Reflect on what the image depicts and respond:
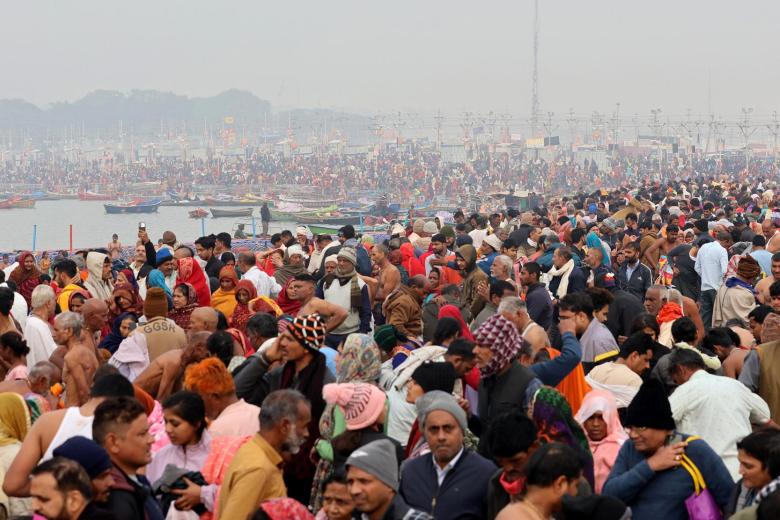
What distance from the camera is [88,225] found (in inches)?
4685

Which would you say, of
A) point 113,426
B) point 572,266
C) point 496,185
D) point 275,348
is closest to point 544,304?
point 572,266

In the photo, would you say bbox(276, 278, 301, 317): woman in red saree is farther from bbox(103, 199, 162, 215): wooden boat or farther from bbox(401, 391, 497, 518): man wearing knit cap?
bbox(103, 199, 162, 215): wooden boat

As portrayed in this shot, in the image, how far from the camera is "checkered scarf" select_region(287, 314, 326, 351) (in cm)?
570

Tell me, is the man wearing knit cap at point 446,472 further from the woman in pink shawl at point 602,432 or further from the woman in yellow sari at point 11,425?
the woman in yellow sari at point 11,425

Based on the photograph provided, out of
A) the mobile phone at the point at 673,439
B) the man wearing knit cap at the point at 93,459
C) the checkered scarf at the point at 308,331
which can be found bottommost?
the mobile phone at the point at 673,439

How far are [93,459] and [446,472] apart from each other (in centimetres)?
131

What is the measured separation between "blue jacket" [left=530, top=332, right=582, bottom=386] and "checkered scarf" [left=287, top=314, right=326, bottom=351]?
112 centimetres

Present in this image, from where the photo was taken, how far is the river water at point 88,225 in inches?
3519

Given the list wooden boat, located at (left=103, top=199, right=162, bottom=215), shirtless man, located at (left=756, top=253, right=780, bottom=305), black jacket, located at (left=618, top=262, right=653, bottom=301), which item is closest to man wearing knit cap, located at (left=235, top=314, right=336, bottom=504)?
shirtless man, located at (left=756, top=253, right=780, bottom=305)

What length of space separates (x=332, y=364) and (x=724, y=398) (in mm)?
2008

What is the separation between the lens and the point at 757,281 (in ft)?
34.0

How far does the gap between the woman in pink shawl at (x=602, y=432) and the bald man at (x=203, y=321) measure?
9.36 feet

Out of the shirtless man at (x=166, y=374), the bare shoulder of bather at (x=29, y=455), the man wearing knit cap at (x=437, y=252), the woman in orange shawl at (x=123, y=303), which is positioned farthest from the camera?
the man wearing knit cap at (x=437, y=252)

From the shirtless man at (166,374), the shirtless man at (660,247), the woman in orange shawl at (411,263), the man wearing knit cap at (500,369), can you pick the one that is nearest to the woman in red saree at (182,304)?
the shirtless man at (166,374)
